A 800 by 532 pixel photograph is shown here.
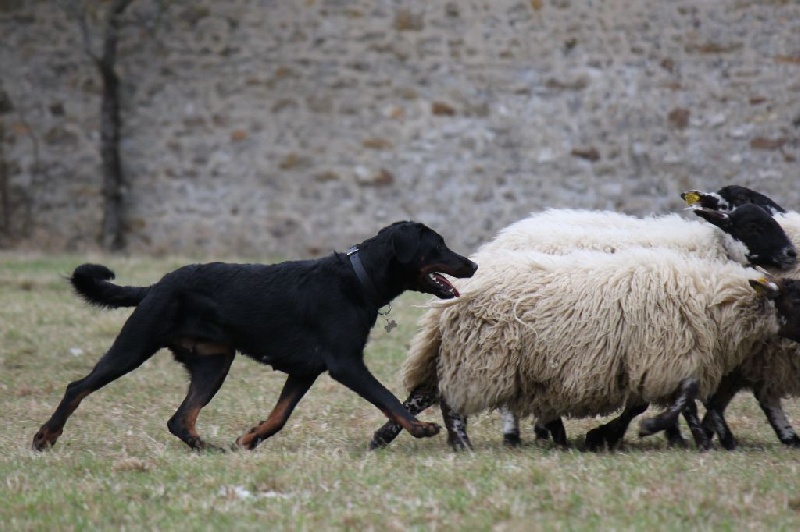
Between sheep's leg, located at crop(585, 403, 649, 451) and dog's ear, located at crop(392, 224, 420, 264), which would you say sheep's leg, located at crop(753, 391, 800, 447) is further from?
dog's ear, located at crop(392, 224, 420, 264)

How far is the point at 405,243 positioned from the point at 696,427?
1.89 metres

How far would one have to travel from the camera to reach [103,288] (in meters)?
6.71

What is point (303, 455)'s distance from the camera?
589 centimetres

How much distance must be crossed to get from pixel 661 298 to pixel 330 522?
8.65ft

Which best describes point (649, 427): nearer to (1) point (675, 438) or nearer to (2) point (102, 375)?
(1) point (675, 438)

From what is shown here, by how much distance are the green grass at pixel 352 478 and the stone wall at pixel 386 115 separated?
7.82 meters

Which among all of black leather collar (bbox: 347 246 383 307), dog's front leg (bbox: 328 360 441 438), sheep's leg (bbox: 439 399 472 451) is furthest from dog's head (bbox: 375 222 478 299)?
sheep's leg (bbox: 439 399 472 451)

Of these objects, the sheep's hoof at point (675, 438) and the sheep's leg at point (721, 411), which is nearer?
the sheep's leg at point (721, 411)

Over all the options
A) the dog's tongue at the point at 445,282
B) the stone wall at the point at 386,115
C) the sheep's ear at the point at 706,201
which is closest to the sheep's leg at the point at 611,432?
the dog's tongue at the point at 445,282

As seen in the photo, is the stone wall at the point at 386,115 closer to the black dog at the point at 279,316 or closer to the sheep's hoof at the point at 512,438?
the sheep's hoof at the point at 512,438

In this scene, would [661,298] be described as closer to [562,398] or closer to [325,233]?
[562,398]

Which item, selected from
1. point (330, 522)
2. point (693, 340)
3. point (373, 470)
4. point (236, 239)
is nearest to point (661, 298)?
point (693, 340)

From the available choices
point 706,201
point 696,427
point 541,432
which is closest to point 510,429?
point 541,432

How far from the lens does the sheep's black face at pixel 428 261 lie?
6316mm
